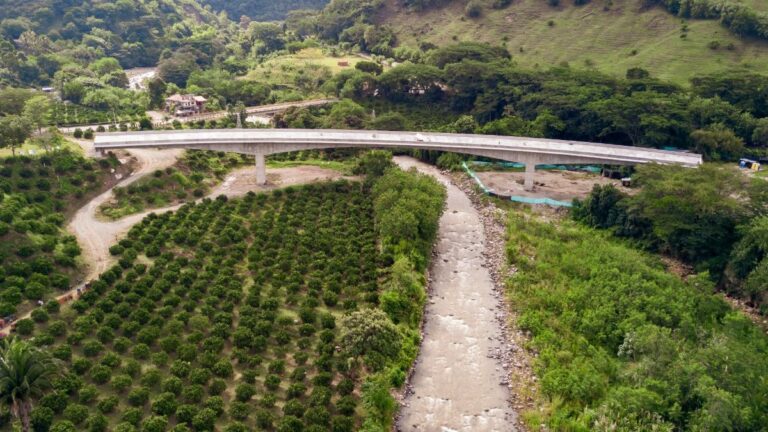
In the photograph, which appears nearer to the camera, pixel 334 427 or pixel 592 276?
pixel 334 427

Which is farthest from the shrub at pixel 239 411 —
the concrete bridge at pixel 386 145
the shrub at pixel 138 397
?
the concrete bridge at pixel 386 145

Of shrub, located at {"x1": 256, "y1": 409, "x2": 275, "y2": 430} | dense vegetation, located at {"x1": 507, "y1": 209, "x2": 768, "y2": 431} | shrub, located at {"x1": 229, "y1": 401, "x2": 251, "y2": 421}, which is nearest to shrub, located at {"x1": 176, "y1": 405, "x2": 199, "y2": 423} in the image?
shrub, located at {"x1": 229, "y1": 401, "x2": 251, "y2": 421}

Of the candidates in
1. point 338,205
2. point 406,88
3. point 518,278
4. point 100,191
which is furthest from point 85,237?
point 406,88

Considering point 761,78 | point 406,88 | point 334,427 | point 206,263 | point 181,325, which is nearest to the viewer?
point 334,427

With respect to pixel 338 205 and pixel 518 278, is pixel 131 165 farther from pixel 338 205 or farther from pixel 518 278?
pixel 518 278

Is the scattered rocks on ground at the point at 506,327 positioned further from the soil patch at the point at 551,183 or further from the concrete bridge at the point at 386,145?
the concrete bridge at the point at 386,145

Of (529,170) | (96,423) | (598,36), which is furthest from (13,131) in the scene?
(598,36)

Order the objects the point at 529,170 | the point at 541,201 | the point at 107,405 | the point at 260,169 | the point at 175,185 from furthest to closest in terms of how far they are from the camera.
→ the point at 529,170
the point at 260,169
the point at 541,201
the point at 175,185
the point at 107,405

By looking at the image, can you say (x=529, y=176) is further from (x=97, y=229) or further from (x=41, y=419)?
(x=41, y=419)
